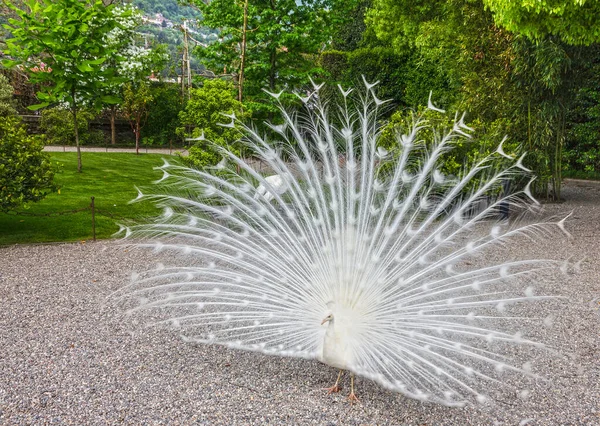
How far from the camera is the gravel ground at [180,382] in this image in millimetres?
3309

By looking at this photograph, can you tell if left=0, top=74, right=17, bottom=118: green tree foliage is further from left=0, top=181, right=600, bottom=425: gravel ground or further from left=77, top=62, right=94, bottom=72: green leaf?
left=0, top=181, right=600, bottom=425: gravel ground

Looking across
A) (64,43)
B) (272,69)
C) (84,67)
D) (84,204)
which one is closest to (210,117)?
(84,67)

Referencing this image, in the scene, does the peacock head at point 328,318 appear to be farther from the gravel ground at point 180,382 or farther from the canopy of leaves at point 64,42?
the canopy of leaves at point 64,42

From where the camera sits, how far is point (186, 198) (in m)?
4.49

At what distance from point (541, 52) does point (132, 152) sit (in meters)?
14.3

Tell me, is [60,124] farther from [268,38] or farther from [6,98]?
[268,38]

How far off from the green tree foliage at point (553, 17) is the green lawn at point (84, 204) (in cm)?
641

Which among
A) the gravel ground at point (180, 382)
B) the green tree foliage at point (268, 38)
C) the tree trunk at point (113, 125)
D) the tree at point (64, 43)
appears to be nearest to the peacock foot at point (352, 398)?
the gravel ground at point (180, 382)

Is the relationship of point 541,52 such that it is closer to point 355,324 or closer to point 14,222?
point 355,324

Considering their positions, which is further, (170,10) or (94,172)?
(170,10)

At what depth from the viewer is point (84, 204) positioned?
9992 millimetres

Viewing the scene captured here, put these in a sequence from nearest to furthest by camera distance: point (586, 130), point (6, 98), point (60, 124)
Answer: point (586, 130) → point (6, 98) → point (60, 124)

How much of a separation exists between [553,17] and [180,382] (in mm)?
7233

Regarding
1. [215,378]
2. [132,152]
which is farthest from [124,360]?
[132,152]
